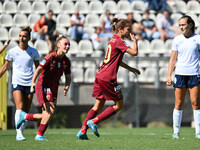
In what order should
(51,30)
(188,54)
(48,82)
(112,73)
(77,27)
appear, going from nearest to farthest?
(112,73), (48,82), (188,54), (51,30), (77,27)

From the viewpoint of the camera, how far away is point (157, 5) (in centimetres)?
1568

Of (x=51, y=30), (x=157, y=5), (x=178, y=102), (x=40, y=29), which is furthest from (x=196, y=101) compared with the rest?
(x=157, y=5)

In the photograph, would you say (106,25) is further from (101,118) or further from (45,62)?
(101,118)

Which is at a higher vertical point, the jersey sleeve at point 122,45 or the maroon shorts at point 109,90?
the jersey sleeve at point 122,45

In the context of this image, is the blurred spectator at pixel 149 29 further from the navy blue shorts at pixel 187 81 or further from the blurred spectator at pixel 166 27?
the navy blue shorts at pixel 187 81

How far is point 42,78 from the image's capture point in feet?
22.1

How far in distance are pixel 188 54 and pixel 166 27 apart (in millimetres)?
8024

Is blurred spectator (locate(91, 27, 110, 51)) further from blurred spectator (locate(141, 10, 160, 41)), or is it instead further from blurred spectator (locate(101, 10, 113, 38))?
blurred spectator (locate(141, 10, 160, 41))

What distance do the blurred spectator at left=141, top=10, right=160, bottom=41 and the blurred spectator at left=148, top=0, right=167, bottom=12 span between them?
33.4 inches

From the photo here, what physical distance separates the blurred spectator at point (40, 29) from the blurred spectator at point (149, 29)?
3212 millimetres

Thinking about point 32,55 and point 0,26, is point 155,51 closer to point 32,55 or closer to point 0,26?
point 0,26

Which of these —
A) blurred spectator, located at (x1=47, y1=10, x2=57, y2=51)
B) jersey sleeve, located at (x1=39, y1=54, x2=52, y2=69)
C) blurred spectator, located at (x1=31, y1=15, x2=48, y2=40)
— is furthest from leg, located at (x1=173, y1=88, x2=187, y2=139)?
blurred spectator, located at (x1=31, y1=15, x2=48, y2=40)

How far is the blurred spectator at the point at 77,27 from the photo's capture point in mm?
14648

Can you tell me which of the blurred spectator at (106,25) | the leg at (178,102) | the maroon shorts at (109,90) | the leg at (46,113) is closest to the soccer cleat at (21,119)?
the leg at (46,113)
